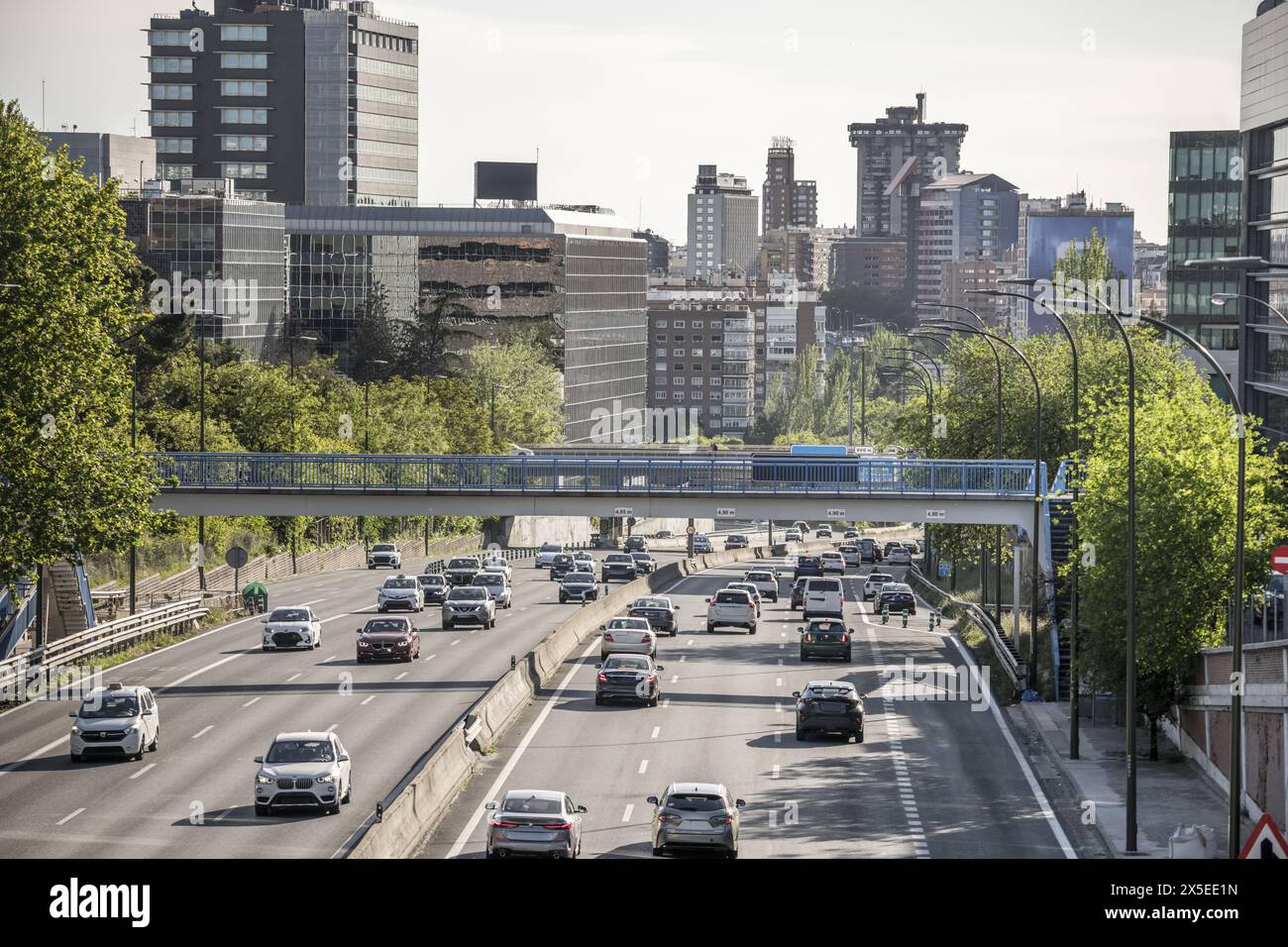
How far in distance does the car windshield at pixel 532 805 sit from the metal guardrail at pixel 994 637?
27.4 meters

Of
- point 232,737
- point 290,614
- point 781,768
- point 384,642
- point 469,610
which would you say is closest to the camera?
point 781,768

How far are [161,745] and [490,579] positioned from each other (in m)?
38.0

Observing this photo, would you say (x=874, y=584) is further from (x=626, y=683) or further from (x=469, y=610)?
(x=626, y=683)

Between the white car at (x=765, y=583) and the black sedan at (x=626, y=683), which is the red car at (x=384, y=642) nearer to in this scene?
the black sedan at (x=626, y=683)

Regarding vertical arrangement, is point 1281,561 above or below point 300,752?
above

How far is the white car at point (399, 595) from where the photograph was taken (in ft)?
232

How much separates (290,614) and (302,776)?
27.4m

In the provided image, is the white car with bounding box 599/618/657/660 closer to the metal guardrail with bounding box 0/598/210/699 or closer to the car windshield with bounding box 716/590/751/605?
the car windshield with bounding box 716/590/751/605

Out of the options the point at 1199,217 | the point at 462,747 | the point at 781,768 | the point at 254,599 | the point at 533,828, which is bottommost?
the point at 254,599

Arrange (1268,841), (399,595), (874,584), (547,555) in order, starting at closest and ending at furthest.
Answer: (1268,841) < (399,595) < (874,584) < (547,555)

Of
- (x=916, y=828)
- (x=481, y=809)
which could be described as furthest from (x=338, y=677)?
(x=916, y=828)

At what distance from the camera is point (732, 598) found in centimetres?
7106

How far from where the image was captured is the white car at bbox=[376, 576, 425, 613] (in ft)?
232

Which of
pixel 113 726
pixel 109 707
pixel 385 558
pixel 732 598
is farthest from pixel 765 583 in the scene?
pixel 113 726
